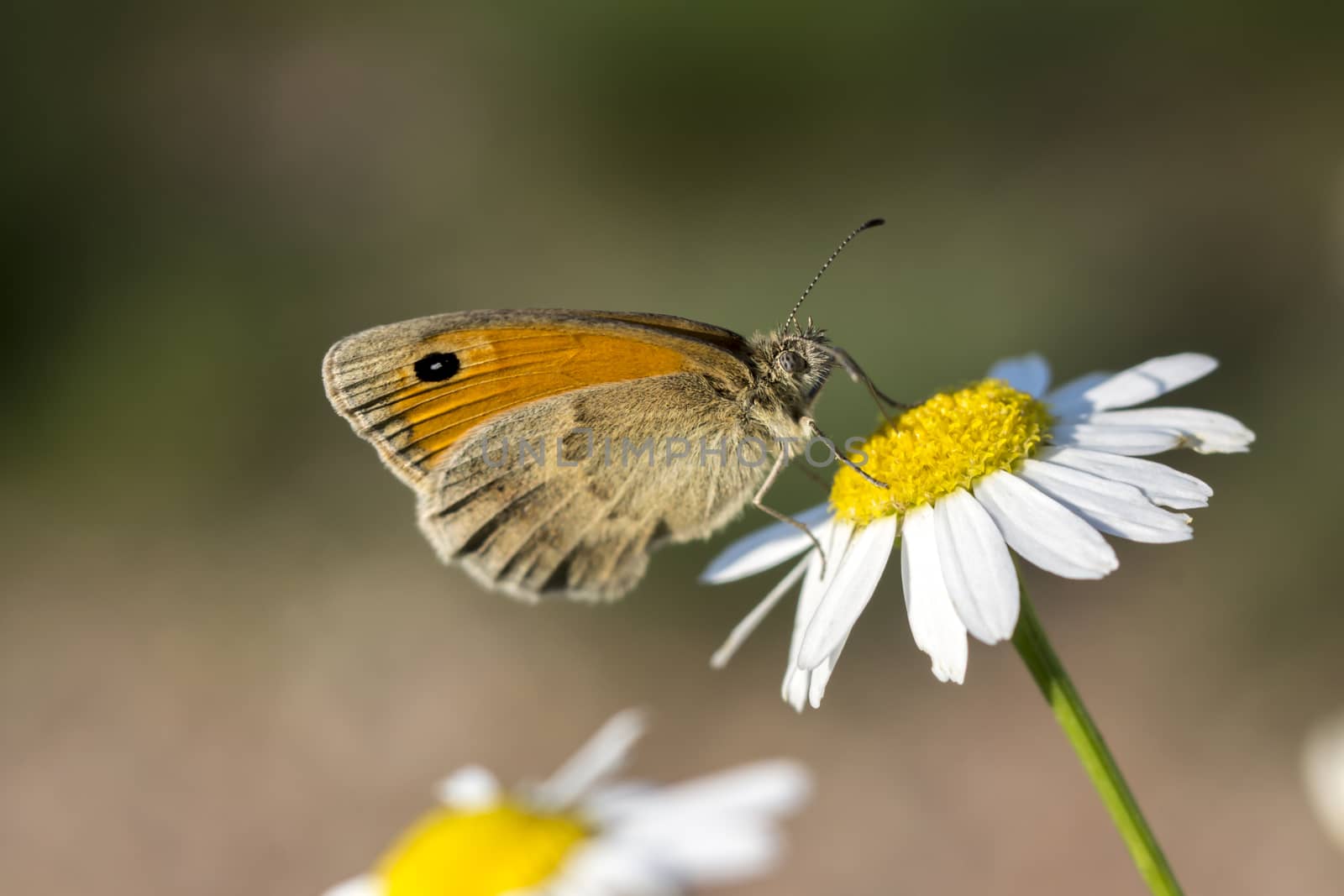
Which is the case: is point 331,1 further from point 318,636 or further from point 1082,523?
point 1082,523

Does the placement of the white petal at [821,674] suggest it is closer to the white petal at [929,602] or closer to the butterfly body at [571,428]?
the white petal at [929,602]

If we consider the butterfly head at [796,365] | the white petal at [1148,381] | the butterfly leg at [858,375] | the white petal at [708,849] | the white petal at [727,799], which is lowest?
the white petal at [708,849]

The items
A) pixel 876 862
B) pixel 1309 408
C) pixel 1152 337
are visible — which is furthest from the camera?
pixel 1152 337

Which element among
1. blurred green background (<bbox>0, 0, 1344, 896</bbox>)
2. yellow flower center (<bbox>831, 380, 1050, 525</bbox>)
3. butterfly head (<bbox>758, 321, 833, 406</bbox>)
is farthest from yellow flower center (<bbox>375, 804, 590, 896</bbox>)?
blurred green background (<bbox>0, 0, 1344, 896</bbox>)

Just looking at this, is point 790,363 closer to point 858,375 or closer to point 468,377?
point 858,375

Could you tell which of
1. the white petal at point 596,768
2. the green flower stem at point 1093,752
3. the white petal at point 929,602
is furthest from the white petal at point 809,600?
the green flower stem at point 1093,752

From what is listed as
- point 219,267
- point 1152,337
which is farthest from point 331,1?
point 1152,337
